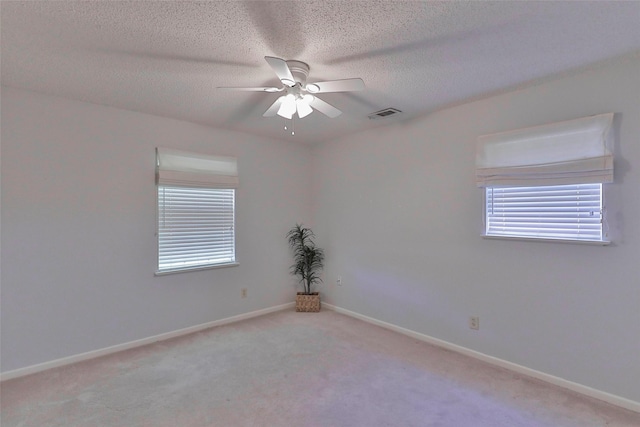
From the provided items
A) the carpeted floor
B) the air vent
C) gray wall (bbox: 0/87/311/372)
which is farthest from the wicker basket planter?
the air vent

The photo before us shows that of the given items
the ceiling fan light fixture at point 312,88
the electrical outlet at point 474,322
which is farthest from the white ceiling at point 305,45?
the electrical outlet at point 474,322

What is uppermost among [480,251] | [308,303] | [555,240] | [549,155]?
[549,155]

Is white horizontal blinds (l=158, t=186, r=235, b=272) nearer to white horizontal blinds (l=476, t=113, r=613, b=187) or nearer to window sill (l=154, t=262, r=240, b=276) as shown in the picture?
window sill (l=154, t=262, r=240, b=276)

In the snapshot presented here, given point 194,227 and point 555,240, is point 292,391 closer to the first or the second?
point 194,227

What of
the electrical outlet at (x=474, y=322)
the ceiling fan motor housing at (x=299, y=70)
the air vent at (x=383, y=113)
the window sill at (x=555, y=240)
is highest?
the air vent at (x=383, y=113)

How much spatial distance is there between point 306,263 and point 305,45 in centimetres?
302

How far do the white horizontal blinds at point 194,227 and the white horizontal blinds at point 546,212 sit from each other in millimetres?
2965

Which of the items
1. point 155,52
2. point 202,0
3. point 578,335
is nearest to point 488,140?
point 578,335

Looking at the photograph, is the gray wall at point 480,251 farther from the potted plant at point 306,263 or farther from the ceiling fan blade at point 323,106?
the ceiling fan blade at point 323,106

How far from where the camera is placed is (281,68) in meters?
1.83

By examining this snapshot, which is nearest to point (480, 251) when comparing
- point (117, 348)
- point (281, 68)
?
point (281, 68)

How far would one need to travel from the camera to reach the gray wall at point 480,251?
7.14 ft

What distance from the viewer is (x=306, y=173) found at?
467 centimetres

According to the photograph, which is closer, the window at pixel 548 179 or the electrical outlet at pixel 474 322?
the window at pixel 548 179
